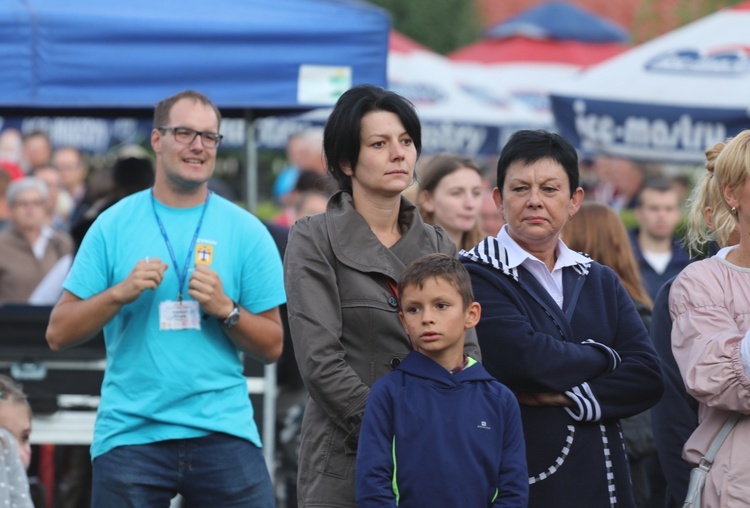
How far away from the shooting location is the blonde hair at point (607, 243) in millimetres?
6051

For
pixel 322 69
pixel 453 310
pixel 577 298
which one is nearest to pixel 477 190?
pixel 322 69

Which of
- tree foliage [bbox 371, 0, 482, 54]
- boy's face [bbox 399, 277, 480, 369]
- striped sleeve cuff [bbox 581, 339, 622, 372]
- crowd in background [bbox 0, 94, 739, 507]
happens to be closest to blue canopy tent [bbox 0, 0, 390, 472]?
crowd in background [bbox 0, 94, 739, 507]

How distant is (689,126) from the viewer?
8984 millimetres

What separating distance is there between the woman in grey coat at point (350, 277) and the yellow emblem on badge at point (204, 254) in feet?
2.60

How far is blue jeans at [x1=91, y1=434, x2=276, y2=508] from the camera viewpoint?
15.2 ft

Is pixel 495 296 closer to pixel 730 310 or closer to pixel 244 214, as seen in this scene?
pixel 730 310

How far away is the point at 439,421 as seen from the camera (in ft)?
12.0

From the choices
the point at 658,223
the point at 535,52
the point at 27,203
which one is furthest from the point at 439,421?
the point at 535,52

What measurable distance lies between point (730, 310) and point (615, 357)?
1.31ft

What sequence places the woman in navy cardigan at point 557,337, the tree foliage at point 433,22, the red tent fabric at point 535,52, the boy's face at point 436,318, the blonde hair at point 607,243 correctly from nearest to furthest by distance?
the boy's face at point 436,318 < the woman in navy cardigan at point 557,337 < the blonde hair at point 607,243 < the red tent fabric at point 535,52 < the tree foliage at point 433,22

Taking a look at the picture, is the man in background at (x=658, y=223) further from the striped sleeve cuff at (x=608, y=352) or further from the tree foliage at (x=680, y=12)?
the tree foliage at (x=680, y=12)

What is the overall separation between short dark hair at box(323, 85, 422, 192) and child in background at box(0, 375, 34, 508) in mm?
1551

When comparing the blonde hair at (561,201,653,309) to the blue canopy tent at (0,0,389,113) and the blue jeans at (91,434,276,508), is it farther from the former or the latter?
the blue jeans at (91,434,276,508)

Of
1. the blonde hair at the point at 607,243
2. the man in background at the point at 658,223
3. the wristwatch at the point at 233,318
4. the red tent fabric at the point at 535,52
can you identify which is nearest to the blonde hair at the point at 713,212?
the blonde hair at the point at 607,243
